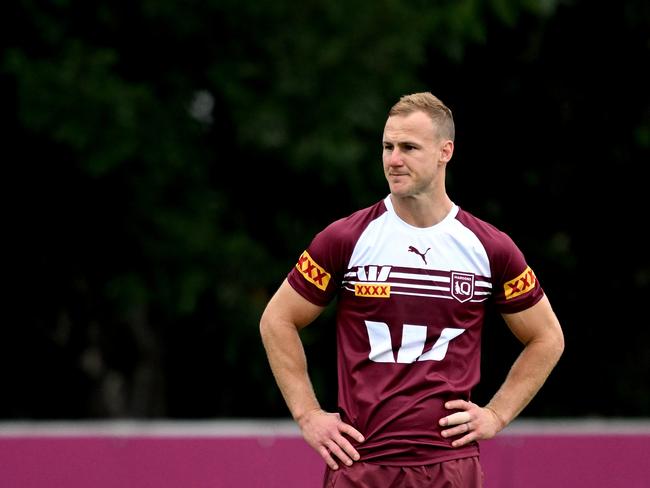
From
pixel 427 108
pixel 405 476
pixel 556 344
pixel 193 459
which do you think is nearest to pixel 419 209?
pixel 427 108

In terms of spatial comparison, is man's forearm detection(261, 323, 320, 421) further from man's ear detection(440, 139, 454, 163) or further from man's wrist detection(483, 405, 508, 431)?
man's ear detection(440, 139, 454, 163)

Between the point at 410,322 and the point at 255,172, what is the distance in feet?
40.5

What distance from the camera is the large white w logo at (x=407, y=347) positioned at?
5086 millimetres

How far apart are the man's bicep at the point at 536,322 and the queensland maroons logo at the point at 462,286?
242 millimetres

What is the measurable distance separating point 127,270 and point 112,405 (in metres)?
2.88

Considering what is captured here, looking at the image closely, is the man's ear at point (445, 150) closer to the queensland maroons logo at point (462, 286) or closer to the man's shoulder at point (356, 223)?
the man's shoulder at point (356, 223)

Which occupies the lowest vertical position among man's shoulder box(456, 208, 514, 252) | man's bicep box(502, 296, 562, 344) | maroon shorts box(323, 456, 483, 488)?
maroon shorts box(323, 456, 483, 488)

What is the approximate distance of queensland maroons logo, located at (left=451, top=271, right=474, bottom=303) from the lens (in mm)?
5133

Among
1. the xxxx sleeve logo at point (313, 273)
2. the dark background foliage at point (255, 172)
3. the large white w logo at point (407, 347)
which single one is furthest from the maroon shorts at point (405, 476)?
the dark background foliage at point (255, 172)

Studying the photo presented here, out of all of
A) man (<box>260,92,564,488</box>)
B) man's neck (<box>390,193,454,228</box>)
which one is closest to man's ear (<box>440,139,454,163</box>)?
man (<box>260,92,564,488</box>)

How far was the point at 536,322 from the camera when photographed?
5289 millimetres

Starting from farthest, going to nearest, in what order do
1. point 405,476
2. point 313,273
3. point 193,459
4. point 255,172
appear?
→ point 255,172, point 193,459, point 313,273, point 405,476

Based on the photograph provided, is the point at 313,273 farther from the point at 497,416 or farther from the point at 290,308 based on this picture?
the point at 497,416

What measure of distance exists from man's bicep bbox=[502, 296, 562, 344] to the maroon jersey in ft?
0.12
